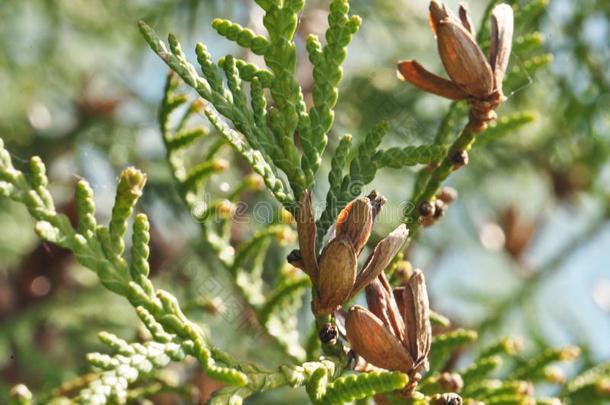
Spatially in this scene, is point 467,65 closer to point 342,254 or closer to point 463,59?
point 463,59

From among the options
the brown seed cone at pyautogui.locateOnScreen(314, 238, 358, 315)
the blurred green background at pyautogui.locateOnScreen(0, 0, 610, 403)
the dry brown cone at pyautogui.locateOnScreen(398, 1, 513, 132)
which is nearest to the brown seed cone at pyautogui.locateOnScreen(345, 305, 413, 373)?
the brown seed cone at pyautogui.locateOnScreen(314, 238, 358, 315)

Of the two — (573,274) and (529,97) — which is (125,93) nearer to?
(529,97)

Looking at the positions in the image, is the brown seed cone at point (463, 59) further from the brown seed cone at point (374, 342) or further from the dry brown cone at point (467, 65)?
the brown seed cone at point (374, 342)

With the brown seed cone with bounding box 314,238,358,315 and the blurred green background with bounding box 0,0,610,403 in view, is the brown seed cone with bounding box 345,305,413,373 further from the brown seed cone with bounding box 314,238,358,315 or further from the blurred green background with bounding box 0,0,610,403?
the blurred green background with bounding box 0,0,610,403

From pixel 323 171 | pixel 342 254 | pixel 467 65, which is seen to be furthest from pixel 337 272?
pixel 323 171

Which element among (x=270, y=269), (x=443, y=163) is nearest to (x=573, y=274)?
(x=270, y=269)

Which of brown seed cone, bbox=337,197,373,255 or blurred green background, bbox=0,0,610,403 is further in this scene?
blurred green background, bbox=0,0,610,403

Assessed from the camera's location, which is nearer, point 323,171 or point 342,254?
point 342,254
